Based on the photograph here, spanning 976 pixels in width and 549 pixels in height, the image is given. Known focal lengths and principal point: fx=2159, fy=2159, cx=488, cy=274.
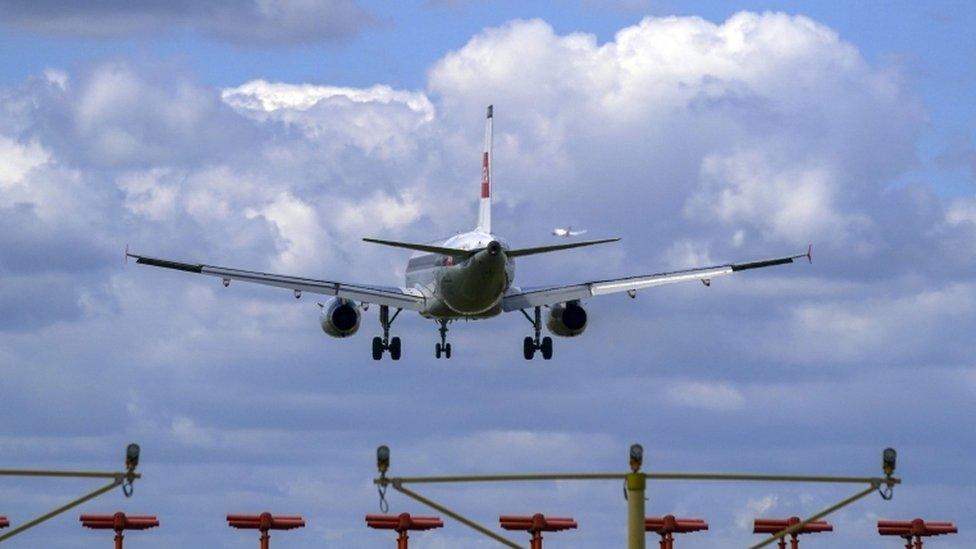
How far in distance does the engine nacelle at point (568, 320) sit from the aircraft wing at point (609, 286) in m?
1.56

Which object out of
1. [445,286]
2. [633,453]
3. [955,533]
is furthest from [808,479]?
[445,286]

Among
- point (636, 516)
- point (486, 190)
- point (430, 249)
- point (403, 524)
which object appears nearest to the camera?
point (636, 516)

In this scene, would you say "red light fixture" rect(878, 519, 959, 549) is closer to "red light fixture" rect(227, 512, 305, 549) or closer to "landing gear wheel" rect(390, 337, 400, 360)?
"red light fixture" rect(227, 512, 305, 549)

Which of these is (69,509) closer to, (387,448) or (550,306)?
(387,448)

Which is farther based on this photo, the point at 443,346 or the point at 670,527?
the point at 443,346

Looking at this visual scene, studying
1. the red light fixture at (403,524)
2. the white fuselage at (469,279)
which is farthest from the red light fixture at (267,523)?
the white fuselage at (469,279)

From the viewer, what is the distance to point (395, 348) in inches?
4929

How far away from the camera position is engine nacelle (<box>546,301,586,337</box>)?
402 ft

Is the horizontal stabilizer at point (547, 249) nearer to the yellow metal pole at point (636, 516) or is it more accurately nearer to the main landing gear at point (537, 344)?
the main landing gear at point (537, 344)

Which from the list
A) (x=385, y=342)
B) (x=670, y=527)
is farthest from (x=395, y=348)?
(x=670, y=527)

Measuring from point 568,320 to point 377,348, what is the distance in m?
11.4

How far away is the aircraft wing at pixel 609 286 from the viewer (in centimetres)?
12381

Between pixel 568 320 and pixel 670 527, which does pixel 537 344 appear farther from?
pixel 670 527

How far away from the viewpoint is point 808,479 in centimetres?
3666
